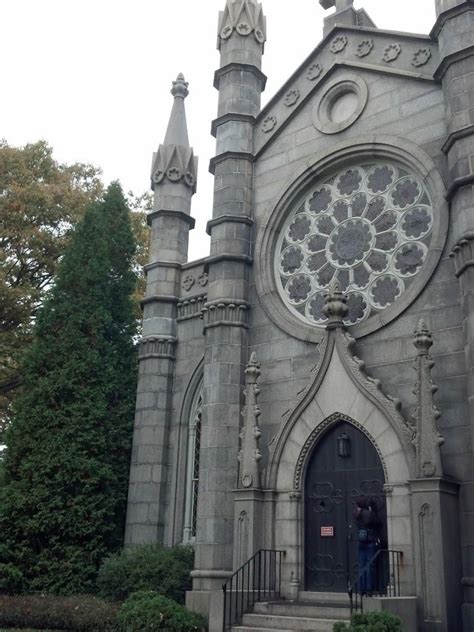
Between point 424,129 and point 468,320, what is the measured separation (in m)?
4.46

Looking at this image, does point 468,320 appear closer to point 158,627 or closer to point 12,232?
point 158,627

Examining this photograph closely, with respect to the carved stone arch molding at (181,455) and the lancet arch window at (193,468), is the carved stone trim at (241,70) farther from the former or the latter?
the lancet arch window at (193,468)

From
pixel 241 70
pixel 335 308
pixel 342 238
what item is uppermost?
pixel 241 70

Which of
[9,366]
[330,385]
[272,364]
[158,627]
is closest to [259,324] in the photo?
[272,364]

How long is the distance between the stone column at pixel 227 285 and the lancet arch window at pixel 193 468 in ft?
5.37

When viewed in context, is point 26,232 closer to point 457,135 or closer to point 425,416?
point 457,135

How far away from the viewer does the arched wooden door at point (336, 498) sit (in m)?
12.5

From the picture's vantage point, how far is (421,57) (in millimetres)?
14633

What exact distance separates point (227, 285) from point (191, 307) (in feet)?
6.14

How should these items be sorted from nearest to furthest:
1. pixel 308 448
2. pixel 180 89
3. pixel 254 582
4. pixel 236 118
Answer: pixel 254 582, pixel 308 448, pixel 236 118, pixel 180 89

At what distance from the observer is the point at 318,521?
13109mm

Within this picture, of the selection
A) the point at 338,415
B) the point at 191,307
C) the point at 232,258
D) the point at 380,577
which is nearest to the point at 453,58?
the point at 232,258

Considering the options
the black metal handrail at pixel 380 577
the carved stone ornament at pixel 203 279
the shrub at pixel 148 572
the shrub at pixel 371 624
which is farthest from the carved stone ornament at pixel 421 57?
the shrub at pixel 148 572

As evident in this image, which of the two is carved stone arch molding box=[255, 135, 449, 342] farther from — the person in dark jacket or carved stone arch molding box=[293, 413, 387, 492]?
the person in dark jacket
